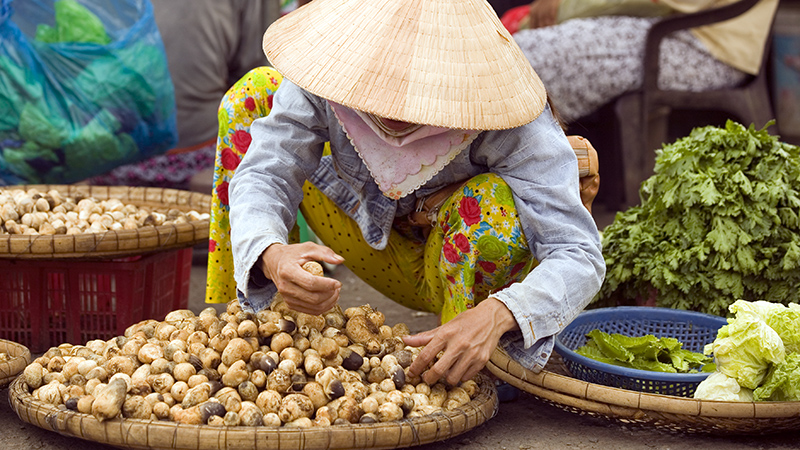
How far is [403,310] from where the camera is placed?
3725mm

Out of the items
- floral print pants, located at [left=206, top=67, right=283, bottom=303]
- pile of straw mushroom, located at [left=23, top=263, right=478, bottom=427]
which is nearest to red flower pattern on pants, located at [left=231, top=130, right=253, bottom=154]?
floral print pants, located at [left=206, top=67, right=283, bottom=303]

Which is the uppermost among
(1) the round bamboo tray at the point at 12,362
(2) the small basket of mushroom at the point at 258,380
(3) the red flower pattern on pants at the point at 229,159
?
(3) the red flower pattern on pants at the point at 229,159

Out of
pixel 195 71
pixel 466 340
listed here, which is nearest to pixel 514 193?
pixel 466 340

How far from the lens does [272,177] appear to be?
2.42 metres

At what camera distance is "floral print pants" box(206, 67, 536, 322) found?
2412 millimetres

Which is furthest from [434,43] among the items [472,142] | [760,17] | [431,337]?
[760,17]

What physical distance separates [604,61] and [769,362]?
3.12 meters

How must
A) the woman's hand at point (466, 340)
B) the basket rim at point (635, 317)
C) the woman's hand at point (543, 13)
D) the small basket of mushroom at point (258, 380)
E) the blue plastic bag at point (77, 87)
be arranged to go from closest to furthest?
1. the small basket of mushroom at point (258, 380)
2. the woman's hand at point (466, 340)
3. the basket rim at point (635, 317)
4. the blue plastic bag at point (77, 87)
5. the woman's hand at point (543, 13)

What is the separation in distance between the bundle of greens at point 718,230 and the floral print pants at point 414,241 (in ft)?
2.22

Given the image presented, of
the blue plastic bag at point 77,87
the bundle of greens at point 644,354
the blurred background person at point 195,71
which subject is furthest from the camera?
the blurred background person at point 195,71

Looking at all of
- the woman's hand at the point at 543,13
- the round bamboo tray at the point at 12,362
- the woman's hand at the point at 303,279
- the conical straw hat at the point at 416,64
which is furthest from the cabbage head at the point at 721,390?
the woman's hand at the point at 543,13

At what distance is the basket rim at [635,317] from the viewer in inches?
93.7

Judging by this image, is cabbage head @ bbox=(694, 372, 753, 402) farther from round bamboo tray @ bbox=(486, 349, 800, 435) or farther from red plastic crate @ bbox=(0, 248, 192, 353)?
red plastic crate @ bbox=(0, 248, 192, 353)

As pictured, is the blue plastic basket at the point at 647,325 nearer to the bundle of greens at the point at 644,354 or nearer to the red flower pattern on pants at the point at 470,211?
the bundle of greens at the point at 644,354
